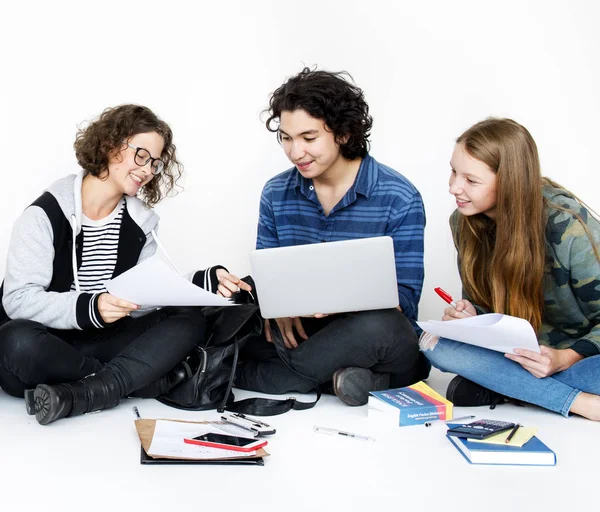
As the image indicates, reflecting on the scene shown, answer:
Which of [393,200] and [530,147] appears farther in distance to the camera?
[393,200]

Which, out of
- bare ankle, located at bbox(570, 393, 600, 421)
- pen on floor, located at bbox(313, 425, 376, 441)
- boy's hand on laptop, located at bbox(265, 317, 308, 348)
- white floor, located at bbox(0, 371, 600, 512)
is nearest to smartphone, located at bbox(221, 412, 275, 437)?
white floor, located at bbox(0, 371, 600, 512)

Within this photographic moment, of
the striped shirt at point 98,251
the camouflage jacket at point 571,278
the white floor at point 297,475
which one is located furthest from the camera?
the striped shirt at point 98,251

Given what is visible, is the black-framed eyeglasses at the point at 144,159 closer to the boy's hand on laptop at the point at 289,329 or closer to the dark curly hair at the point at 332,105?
the dark curly hair at the point at 332,105

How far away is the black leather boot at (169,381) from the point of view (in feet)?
8.35

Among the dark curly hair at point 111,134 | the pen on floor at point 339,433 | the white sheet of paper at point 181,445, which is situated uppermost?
the dark curly hair at point 111,134

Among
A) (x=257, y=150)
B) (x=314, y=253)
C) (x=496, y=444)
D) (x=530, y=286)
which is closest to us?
(x=496, y=444)

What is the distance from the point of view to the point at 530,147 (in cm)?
248

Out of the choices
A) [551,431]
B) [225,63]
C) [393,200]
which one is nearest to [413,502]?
[551,431]

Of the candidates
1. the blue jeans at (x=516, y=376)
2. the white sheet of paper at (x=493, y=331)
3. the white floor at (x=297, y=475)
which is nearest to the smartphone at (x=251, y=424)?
the white floor at (x=297, y=475)

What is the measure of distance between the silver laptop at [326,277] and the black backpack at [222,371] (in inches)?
9.5

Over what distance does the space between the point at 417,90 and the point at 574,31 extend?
33.0 inches

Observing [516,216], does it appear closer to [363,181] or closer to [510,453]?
[363,181]

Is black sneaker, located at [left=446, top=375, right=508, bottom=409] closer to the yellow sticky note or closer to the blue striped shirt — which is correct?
the blue striped shirt

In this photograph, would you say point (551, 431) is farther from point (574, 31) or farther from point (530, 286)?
point (574, 31)
